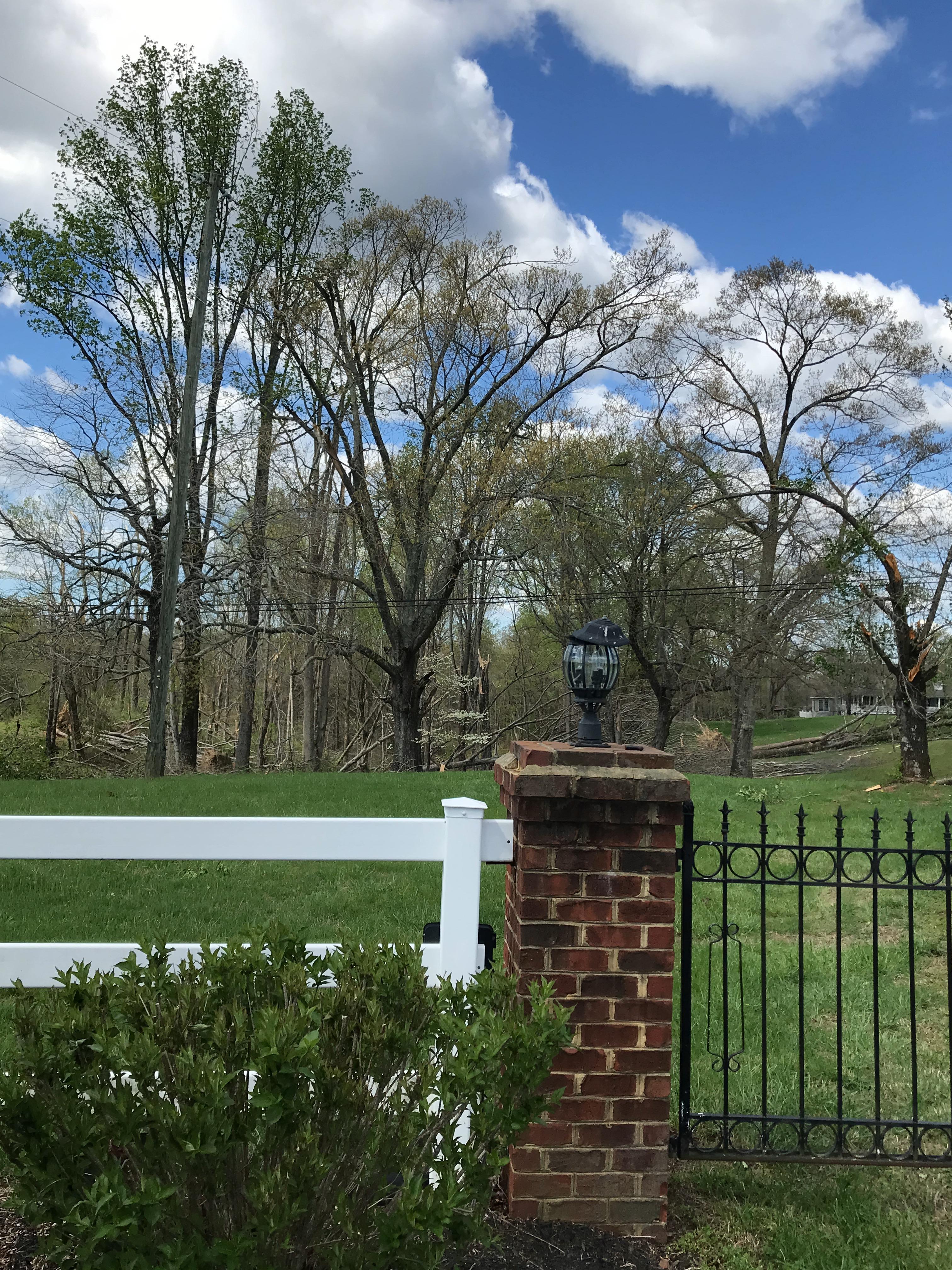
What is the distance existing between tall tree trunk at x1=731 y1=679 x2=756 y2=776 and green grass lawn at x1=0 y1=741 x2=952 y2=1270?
297 inches

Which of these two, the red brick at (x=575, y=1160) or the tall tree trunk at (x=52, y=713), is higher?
the tall tree trunk at (x=52, y=713)

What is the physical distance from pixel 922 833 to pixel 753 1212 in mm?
8072

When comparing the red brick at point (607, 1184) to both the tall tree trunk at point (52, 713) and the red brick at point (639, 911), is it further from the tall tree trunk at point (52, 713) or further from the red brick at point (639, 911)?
the tall tree trunk at point (52, 713)

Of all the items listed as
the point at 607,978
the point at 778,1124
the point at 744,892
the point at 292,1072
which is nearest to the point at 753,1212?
the point at 778,1124

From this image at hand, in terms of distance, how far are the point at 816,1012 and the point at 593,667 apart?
11.0 feet

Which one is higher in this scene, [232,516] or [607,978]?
[232,516]

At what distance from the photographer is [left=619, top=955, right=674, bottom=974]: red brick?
9.77 feet

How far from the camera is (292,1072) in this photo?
75.7 inches

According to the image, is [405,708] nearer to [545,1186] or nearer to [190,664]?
[190,664]

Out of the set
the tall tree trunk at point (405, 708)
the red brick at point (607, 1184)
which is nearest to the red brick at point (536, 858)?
the red brick at point (607, 1184)

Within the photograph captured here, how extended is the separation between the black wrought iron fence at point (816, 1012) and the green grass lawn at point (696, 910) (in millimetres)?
42

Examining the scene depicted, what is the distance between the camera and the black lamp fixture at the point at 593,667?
348cm

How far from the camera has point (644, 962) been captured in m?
2.98

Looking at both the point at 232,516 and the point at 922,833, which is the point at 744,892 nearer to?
the point at 922,833
